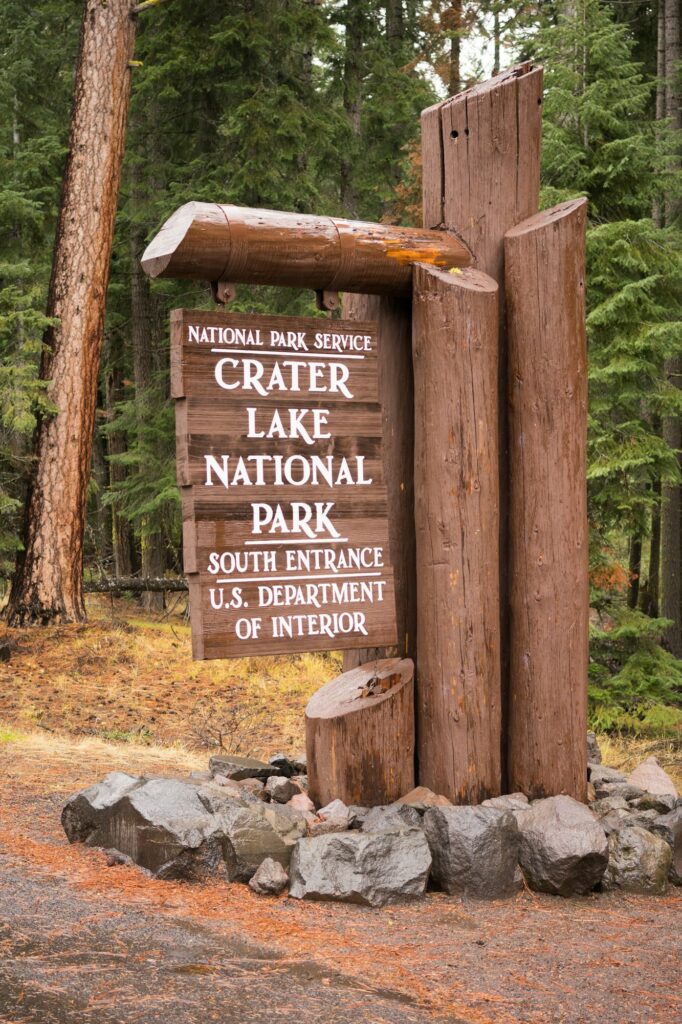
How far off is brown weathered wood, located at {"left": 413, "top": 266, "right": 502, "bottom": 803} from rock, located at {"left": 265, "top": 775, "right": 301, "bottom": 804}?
2.76ft

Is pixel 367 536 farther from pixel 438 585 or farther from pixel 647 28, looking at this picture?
pixel 647 28

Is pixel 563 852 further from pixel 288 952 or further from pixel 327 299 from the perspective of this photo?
pixel 327 299

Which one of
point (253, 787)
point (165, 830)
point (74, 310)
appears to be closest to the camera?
point (165, 830)

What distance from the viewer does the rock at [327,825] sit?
545cm

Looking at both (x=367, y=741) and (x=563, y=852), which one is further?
(x=367, y=741)

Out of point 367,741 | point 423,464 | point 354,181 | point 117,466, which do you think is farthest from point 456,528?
point 117,466

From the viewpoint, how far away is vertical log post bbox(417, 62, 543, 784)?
6.21 metres

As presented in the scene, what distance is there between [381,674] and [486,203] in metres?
2.87

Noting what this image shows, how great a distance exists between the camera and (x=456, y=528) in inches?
230

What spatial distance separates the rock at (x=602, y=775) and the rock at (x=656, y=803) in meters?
0.43

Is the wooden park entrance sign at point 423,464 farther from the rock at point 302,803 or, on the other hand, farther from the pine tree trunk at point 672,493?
the pine tree trunk at point 672,493

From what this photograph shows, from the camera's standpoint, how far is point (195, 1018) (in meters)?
3.57

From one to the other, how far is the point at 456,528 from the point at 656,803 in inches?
81.9

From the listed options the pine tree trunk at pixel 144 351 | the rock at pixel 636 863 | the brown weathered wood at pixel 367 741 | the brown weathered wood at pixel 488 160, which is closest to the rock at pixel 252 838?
the brown weathered wood at pixel 367 741
